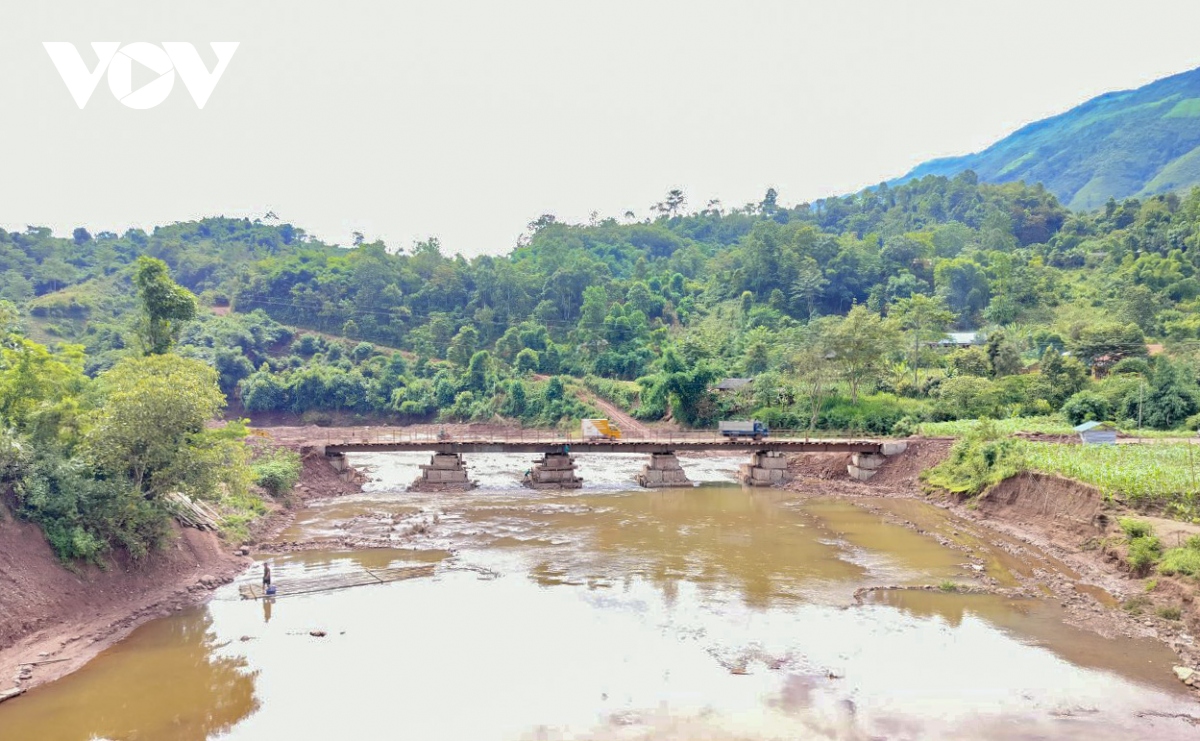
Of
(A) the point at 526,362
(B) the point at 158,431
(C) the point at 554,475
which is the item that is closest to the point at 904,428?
(C) the point at 554,475

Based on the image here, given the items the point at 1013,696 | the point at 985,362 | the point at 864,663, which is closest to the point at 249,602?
the point at 864,663

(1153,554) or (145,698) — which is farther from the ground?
(145,698)

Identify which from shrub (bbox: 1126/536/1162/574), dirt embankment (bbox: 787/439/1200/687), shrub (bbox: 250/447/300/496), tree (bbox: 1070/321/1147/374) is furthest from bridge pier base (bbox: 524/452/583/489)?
tree (bbox: 1070/321/1147/374)

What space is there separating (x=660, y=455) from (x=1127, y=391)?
99.1 ft

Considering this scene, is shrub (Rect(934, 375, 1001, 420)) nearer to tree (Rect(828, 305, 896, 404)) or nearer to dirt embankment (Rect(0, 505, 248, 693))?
tree (Rect(828, 305, 896, 404))

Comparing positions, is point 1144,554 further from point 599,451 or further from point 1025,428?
point 599,451

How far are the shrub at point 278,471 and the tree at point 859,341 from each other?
38496 mm

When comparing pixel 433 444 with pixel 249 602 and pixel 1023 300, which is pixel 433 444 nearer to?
pixel 249 602

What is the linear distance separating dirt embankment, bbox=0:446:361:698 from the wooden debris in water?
163 centimetres

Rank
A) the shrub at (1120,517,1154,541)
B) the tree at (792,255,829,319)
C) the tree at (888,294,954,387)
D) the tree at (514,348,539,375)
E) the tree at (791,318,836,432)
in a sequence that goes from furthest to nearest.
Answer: the tree at (792,255,829,319) < the tree at (514,348,539,375) < the tree at (888,294,954,387) < the tree at (791,318,836,432) < the shrub at (1120,517,1154,541)

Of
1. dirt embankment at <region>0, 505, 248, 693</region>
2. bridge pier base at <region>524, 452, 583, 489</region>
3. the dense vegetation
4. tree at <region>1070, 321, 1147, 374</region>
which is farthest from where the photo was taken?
tree at <region>1070, 321, 1147, 374</region>

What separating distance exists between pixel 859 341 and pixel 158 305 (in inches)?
1833

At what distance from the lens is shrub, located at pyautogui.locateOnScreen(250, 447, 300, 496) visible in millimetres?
37938

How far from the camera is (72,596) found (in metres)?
20.5
